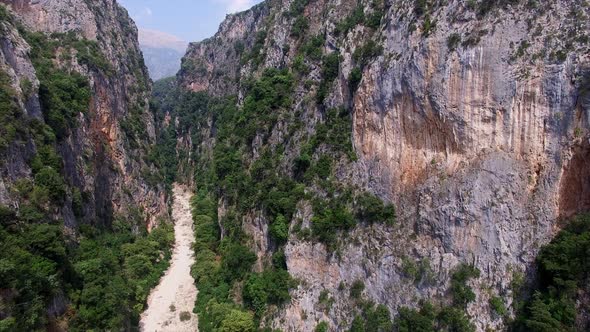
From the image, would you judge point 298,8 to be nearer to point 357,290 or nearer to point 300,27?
point 300,27

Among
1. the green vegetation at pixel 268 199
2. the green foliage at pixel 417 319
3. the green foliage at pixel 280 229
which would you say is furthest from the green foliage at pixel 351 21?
the green foliage at pixel 417 319

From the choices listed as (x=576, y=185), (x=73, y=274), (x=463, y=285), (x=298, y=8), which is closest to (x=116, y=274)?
(x=73, y=274)

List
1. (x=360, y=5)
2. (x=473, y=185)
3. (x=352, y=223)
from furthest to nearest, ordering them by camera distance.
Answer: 1. (x=360, y=5)
2. (x=352, y=223)
3. (x=473, y=185)

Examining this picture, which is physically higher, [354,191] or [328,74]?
[328,74]

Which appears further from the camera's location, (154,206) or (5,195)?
(154,206)

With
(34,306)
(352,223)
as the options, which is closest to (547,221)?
(352,223)

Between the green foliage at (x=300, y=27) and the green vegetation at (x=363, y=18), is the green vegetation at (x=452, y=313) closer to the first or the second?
the green vegetation at (x=363, y=18)

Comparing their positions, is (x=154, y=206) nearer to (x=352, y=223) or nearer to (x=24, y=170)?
(x=24, y=170)
